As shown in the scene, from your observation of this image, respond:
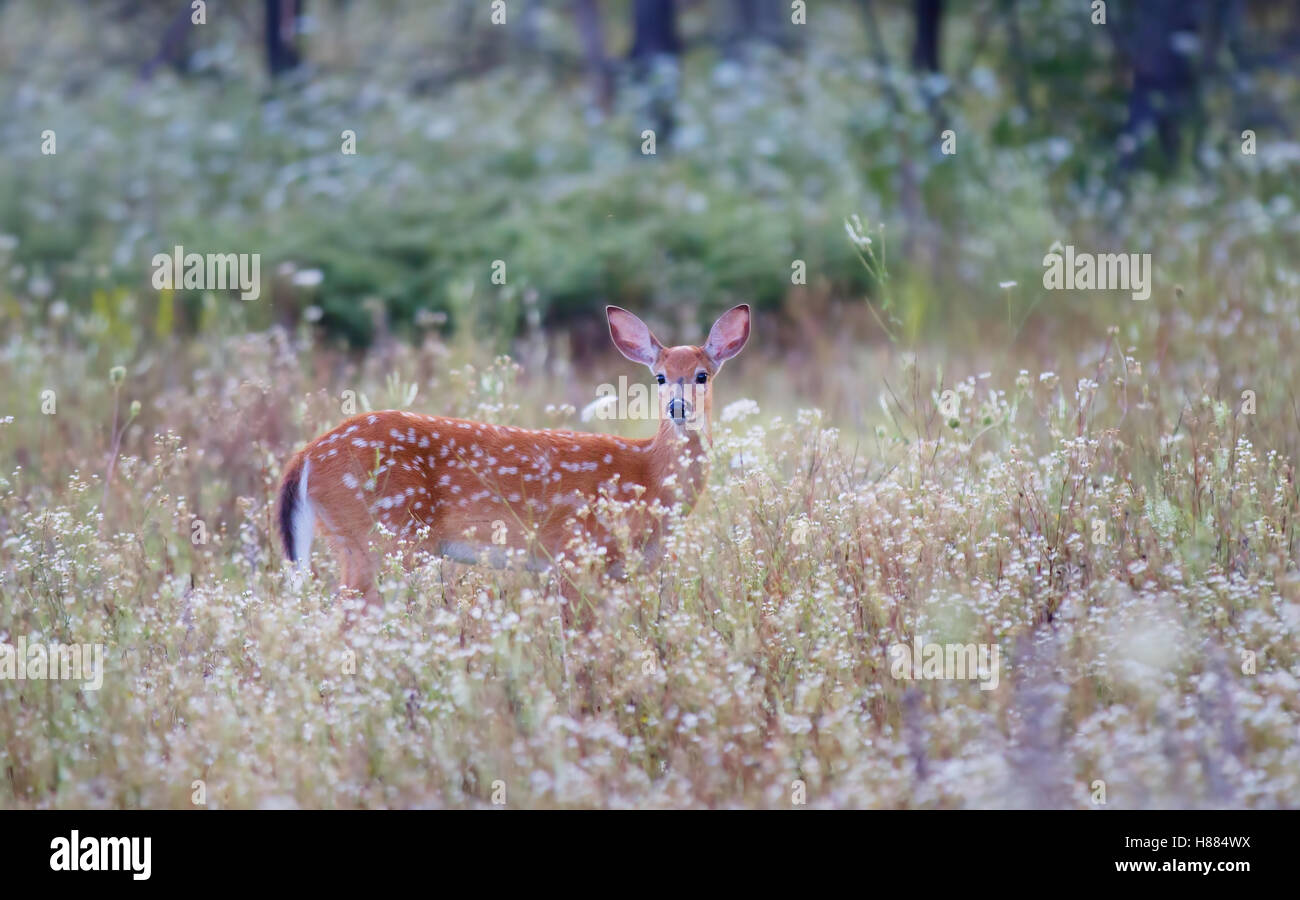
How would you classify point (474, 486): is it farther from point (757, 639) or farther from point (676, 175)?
point (676, 175)

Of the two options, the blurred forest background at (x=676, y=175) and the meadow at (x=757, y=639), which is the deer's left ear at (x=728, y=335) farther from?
the blurred forest background at (x=676, y=175)

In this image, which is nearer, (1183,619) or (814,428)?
(1183,619)

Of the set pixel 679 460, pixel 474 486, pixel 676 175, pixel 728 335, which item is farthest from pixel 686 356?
pixel 676 175

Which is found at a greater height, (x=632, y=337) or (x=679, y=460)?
(x=632, y=337)

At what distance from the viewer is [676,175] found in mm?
11664

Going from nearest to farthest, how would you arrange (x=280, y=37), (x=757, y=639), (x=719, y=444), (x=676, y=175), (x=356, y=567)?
(x=757, y=639), (x=356, y=567), (x=719, y=444), (x=676, y=175), (x=280, y=37)

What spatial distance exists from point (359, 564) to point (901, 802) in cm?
219

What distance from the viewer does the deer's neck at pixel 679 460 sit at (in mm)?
5680

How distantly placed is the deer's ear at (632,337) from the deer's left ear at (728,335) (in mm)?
215

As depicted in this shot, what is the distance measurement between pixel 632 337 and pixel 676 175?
19.5 feet

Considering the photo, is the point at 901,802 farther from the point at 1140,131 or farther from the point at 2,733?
the point at 1140,131

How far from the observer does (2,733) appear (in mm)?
4340

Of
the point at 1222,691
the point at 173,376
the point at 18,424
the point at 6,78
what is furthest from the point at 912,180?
the point at 6,78
